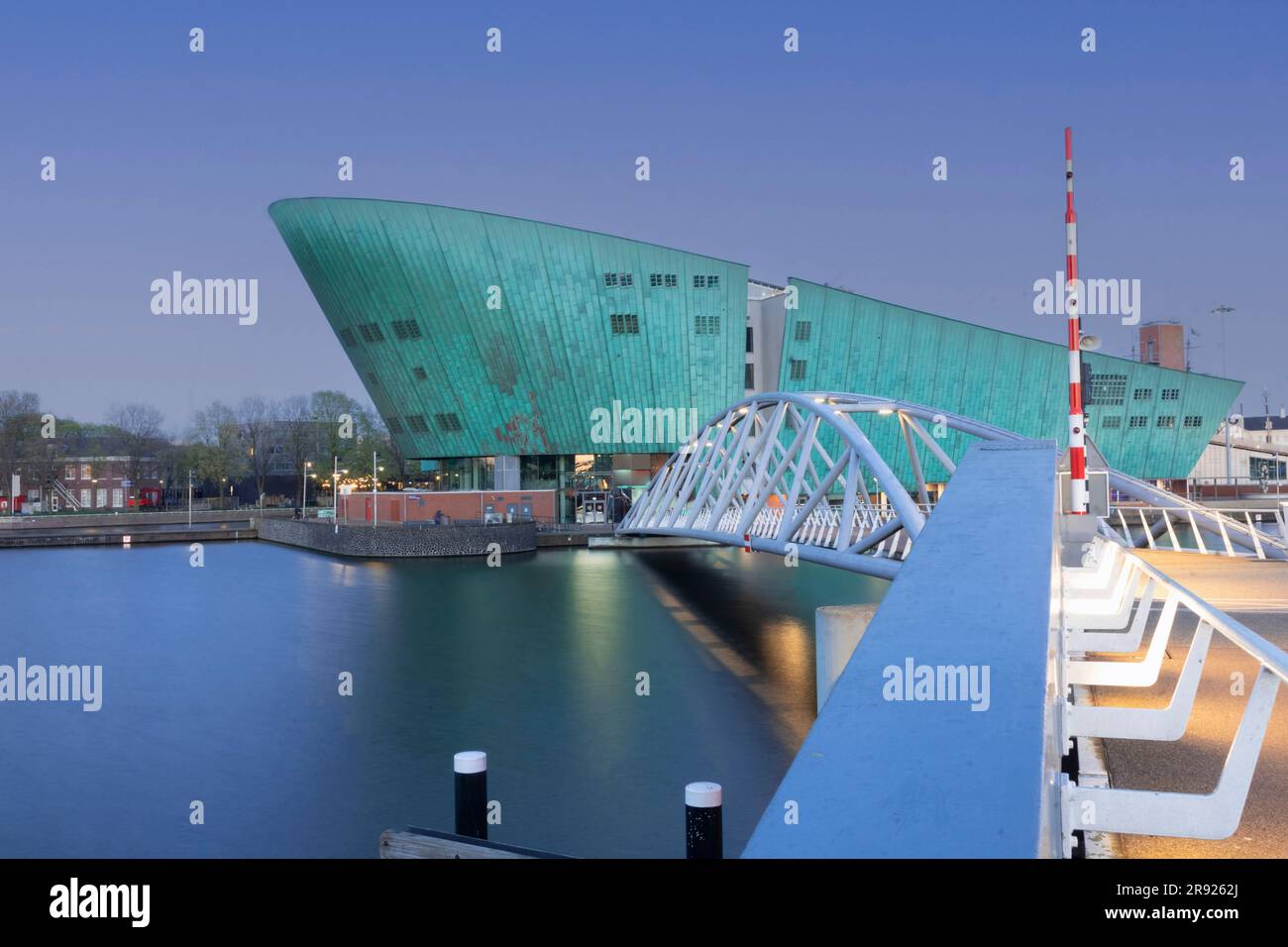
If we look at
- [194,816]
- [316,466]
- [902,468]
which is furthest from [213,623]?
[316,466]

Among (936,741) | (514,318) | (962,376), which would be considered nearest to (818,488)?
(936,741)

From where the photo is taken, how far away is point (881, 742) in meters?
3.16

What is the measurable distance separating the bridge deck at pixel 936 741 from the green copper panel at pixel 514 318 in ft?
204

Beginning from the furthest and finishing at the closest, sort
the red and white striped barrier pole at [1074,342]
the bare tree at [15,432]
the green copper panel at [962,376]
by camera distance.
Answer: the bare tree at [15,432]
the green copper panel at [962,376]
the red and white striped barrier pole at [1074,342]

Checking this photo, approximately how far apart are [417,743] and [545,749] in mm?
2347

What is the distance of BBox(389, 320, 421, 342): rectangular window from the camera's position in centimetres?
6619

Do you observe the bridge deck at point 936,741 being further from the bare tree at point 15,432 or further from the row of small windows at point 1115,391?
the bare tree at point 15,432

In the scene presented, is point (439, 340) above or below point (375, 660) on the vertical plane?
above

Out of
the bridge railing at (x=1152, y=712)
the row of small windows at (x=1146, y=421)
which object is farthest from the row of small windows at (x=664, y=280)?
the bridge railing at (x=1152, y=712)

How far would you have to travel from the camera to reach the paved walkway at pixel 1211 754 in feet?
18.7

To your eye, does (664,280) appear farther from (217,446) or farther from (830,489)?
(217,446)

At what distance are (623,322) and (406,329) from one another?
44.1 feet
